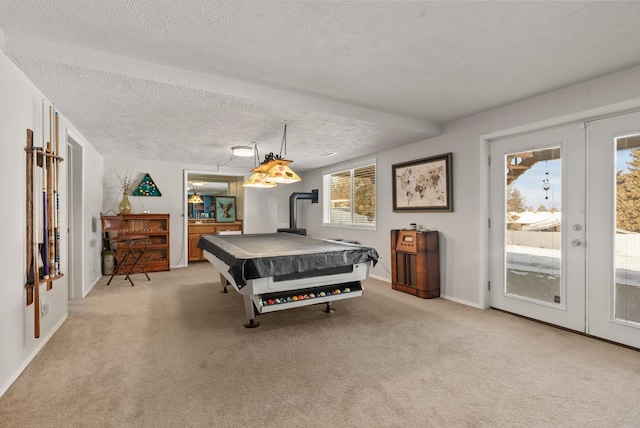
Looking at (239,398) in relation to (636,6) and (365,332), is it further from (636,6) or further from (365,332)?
(636,6)

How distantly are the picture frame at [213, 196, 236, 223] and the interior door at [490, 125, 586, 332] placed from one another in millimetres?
6055

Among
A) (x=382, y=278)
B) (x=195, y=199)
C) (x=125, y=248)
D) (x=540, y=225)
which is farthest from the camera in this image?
(x=195, y=199)

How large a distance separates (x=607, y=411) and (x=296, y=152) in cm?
462

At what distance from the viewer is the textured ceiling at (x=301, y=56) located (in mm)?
1816

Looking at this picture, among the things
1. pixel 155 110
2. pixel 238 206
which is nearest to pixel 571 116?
pixel 155 110

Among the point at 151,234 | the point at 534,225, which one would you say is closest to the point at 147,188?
the point at 151,234

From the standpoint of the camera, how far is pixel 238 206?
7.86 meters

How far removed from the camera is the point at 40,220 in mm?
2496

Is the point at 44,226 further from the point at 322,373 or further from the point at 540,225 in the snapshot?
the point at 540,225

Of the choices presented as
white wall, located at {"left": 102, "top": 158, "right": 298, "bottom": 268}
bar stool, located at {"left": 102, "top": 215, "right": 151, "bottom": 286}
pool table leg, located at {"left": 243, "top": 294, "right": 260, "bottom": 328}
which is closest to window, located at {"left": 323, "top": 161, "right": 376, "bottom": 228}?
white wall, located at {"left": 102, "top": 158, "right": 298, "bottom": 268}

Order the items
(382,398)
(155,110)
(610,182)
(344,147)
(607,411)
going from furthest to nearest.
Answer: (344,147) → (155,110) → (610,182) → (382,398) → (607,411)

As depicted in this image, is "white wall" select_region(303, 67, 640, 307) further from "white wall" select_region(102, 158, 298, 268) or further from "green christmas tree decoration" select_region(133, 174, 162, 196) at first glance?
"green christmas tree decoration" select_region(133, 174, 162, 196)

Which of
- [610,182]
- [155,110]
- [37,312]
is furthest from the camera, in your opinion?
[155,110]

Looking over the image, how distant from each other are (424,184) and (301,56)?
106 inches
